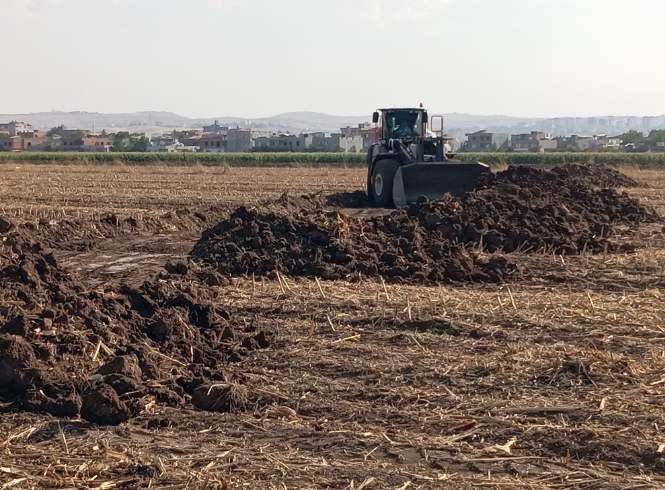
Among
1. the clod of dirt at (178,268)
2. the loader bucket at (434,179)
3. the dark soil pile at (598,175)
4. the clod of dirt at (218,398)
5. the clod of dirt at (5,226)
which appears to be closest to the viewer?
the clod of dirt at (218,398)

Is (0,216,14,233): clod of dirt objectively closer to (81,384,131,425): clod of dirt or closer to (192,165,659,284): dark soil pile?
(192,165,659,284): dark soil pile

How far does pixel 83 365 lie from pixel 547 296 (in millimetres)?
5567

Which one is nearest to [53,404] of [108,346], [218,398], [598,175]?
[218,398]

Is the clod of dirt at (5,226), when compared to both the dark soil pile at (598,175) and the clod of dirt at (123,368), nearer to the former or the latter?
the clod of dirt at (123,368)

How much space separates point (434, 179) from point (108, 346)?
13138 mm

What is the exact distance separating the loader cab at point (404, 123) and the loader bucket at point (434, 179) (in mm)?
2243

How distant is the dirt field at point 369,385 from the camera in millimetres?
5188

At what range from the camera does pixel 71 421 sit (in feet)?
20.0

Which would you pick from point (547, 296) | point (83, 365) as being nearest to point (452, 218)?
point (547, 296)

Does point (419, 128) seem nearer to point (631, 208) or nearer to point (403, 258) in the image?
point (631, 208)

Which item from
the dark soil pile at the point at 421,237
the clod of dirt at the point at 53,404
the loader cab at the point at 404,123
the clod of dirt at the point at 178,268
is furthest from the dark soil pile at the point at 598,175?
the clod of dirt at the point at 53,404

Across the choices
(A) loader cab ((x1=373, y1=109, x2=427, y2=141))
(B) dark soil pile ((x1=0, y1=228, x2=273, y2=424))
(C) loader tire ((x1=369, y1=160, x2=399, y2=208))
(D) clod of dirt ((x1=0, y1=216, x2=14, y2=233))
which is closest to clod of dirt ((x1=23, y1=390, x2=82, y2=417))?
(B) dark soil pile ((x1=0, y1=228, x2=273, y2=424))

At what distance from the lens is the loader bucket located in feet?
64.4

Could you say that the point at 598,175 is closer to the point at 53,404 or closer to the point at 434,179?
the point at 434,179
